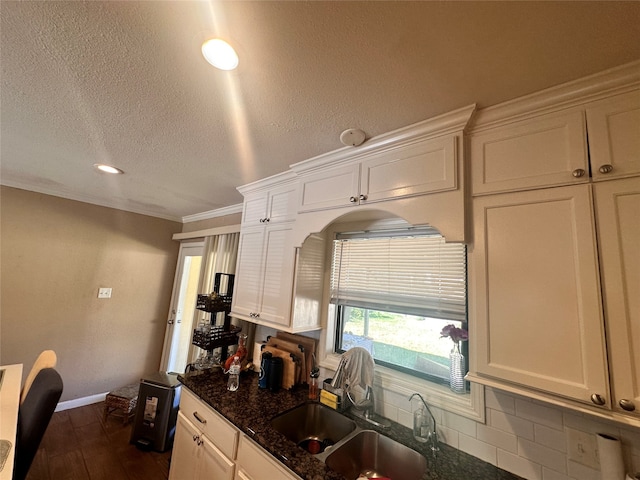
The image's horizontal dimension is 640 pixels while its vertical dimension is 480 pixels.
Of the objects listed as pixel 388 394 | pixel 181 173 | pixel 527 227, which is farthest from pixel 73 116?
pixel 388 394

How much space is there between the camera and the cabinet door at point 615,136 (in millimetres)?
866

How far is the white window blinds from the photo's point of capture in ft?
4.80

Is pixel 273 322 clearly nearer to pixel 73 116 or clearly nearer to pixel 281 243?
pixel 281 243

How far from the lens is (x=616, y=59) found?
2.88 ft

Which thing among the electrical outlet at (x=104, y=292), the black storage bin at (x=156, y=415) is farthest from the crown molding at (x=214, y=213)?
the black storage bin at (x=156, y=415)

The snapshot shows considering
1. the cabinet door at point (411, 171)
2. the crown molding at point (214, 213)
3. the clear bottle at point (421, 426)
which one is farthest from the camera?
the crown molding at point (214, 213)

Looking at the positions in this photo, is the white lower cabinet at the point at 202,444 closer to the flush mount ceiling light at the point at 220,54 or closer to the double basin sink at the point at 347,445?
the double basin sink at the point at 347,445

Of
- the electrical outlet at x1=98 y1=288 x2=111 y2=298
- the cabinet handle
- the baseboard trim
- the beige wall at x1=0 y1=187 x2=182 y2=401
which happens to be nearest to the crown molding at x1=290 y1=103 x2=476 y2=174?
the cabinet handle

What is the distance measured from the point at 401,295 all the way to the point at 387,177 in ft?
2.49

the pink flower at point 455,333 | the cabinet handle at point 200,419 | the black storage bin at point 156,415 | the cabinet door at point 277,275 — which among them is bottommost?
the black storage bin at point 156,415

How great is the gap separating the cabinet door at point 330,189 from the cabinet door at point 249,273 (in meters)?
0.56

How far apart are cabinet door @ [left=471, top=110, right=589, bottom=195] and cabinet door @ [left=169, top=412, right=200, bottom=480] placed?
7.21 ft

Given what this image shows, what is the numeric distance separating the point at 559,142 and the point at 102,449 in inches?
156

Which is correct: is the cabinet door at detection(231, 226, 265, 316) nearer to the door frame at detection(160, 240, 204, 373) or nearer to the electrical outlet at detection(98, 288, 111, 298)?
the door frame at detection(160, 240, 204, 373)
